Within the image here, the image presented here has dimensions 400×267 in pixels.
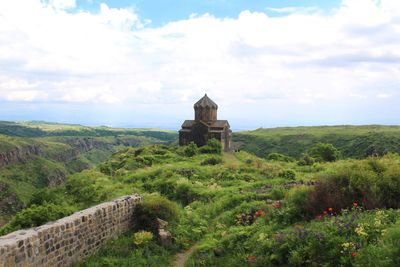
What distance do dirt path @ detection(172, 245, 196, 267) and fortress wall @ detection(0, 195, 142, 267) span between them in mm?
2426

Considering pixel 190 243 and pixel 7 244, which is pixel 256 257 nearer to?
pixel 190 243

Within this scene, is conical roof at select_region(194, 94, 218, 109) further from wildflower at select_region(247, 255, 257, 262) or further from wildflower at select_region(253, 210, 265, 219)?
wildflower at select_region(247, 255, 257, 262)

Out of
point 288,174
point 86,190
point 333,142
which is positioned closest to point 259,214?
point 288,174

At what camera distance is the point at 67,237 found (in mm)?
10688

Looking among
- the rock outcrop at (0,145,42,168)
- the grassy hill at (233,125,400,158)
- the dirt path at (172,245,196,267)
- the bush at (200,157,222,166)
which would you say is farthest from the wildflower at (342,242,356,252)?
the rock outcrop at (0,145,42,168)

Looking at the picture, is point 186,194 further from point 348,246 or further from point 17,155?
point 17,155

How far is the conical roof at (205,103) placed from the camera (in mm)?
58125

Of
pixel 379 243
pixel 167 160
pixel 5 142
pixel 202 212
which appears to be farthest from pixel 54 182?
pixel 379 243

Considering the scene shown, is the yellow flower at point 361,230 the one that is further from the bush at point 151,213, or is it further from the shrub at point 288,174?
the shrub at point 288,174

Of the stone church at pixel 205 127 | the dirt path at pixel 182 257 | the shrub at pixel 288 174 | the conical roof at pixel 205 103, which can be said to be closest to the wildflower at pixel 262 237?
the dirt path at pixel 182 257

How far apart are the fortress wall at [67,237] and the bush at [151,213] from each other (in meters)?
0.39

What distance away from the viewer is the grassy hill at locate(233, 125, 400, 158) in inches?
4077

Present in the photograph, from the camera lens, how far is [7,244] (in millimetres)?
8227

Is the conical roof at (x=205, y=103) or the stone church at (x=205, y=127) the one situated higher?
the conical roof at (x=205, y=103)
